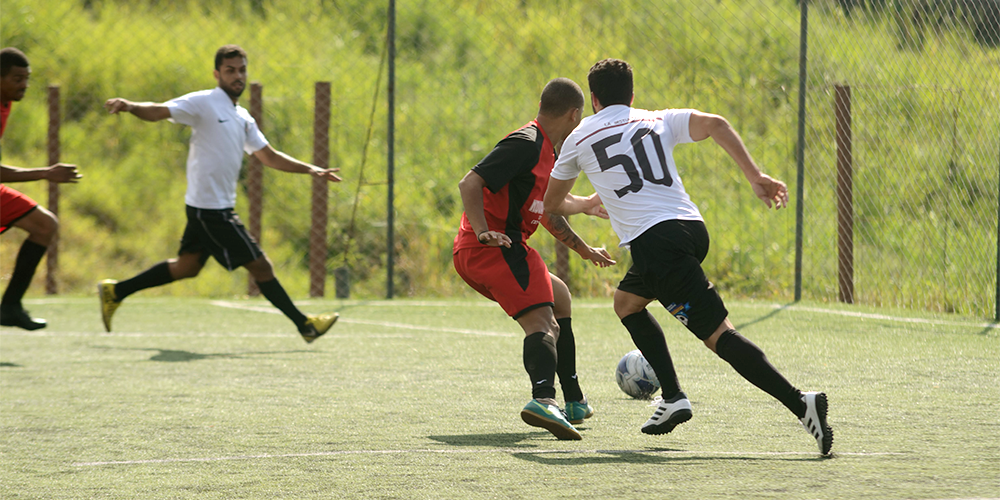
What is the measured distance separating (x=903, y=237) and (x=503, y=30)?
646cm

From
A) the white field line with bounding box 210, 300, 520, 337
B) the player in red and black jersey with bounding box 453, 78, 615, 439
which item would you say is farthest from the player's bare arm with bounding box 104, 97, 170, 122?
the player in red and black jersey with bounding box 453, 78, 615, 439

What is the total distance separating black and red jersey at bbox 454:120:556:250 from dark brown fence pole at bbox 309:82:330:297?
6072 millimetres

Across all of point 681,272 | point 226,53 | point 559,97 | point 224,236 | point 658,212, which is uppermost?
point 226,53

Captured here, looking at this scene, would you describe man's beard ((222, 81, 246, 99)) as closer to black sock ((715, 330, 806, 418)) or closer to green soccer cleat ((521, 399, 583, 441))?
green soccer cleat ((521, 399, 583, 441))

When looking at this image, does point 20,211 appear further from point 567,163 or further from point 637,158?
point 637,158

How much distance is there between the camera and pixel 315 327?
262 inches

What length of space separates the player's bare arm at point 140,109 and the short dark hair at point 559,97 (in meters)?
3.04

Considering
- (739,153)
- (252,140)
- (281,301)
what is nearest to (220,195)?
(252,140)

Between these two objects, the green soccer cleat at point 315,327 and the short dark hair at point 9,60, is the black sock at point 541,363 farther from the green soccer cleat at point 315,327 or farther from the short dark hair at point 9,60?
the short dark hair at point 9,60

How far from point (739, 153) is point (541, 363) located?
1.10m

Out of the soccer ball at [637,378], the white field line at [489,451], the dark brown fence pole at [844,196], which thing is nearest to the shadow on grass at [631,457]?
the white field line at [489,451]

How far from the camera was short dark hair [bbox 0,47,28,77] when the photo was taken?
5848 mm

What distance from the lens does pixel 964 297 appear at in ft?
26.4

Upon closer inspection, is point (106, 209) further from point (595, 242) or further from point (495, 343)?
point (495, 343)
